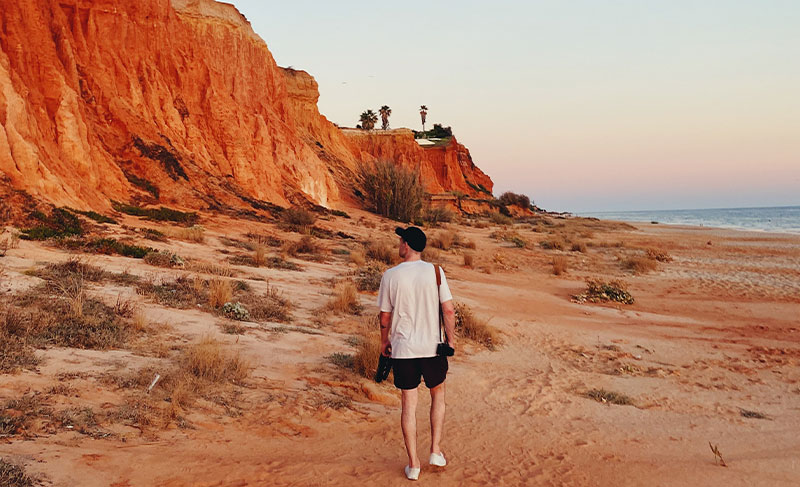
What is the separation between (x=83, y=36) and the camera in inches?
748

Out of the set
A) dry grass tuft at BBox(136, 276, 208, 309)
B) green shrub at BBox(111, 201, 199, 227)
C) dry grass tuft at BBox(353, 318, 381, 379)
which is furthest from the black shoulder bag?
green shrub at BBox(111, 201, 199, 227)

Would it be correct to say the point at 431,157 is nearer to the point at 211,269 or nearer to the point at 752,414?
the point at 211,269

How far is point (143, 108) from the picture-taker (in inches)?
A: 791

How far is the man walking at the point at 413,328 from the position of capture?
357cm

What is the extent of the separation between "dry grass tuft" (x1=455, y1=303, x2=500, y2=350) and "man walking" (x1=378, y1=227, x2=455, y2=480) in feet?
13.8

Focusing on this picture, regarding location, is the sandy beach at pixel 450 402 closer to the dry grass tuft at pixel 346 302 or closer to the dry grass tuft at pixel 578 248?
the dry grass tuft at pixel 346 302

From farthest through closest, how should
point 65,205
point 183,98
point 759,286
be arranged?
point 183,98, point 759,286, point 65,205

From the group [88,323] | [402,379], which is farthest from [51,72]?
[402,379]

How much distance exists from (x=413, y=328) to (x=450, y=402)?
2191 mm

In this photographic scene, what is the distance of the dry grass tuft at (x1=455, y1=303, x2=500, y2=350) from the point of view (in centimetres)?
780

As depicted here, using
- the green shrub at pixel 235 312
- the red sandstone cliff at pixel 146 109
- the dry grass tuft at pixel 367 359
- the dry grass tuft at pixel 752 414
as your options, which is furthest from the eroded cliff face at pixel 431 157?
the dry grass tuft at pixel 752 414

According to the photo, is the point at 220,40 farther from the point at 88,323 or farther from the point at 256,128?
the point at 88,323

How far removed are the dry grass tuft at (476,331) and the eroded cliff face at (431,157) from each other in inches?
1513

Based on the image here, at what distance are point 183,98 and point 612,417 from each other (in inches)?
913
